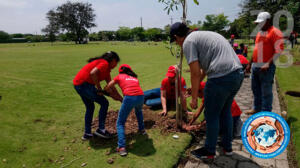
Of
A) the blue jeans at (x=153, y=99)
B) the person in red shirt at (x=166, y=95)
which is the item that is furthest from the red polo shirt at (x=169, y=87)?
the blue jeans at (x=153, y=99)

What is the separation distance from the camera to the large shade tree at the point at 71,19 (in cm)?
6688

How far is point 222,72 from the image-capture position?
8.10 feet

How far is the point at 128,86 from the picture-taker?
336 centimetres

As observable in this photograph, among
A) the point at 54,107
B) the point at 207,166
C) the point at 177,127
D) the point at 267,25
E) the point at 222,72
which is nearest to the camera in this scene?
the point at 222,72

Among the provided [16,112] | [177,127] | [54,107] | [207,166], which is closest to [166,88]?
[177,127]

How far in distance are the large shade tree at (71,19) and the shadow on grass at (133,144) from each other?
6773 centimetres

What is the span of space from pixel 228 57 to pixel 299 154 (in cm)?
205

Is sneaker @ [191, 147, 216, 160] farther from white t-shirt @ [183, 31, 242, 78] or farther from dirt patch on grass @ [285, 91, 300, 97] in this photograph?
dirt patch on grass @ [285, 91, 300, 97]

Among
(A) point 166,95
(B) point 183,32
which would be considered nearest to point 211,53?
(B) point 183,32

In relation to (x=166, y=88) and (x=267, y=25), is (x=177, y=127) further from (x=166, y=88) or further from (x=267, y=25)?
(x=267, y=25)

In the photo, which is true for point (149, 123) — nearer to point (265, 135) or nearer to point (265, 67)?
point (265, 135)

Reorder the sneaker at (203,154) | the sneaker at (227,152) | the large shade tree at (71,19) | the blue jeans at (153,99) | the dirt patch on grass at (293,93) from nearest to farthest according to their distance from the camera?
the sneaker at (203,154) < the sneaker at (227,152) < the blue jeans at (153,99) < the dirt patch on grass at (293,93) < the large shade tree at (71,19)

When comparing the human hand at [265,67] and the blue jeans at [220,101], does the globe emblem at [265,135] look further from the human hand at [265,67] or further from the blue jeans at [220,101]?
the human hand at [265,67]

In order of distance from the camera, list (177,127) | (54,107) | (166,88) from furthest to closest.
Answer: (54,107) < (166,88) < (177,127)
